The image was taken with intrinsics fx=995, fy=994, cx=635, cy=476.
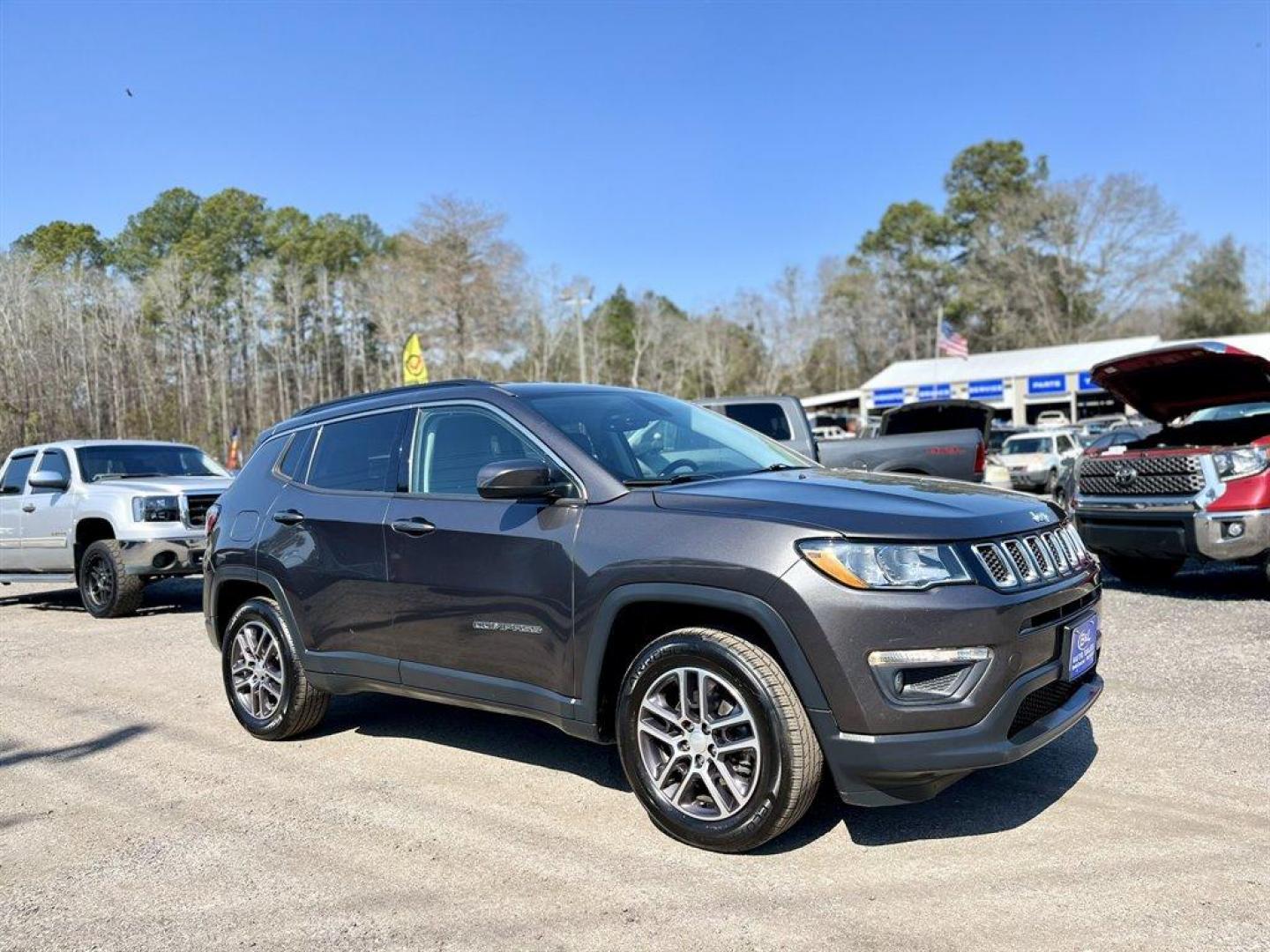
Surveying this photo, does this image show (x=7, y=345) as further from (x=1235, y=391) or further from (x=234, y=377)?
(x=1235, y=391)

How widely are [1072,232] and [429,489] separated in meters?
71.1

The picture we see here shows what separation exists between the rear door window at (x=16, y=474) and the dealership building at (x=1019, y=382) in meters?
37.8

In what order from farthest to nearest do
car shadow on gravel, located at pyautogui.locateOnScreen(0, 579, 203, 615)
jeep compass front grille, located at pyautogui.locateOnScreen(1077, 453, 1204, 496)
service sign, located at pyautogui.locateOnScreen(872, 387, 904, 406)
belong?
1. service sign, located at pyautogui.locateOnScreen(872, 387, 904, 406)
2. car shadow on gravel, located at pyautogui.locateOnScreen(0, 579, 203, 615)
3. jeep compass front grille, located at pyautogui.locateOnScreen(1077, 453, 1204, 496)

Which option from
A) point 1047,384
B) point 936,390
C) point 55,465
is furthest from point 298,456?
point 936,390

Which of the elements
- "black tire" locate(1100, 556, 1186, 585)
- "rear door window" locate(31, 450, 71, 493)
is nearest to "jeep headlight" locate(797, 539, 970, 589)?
"black tire" locate(1100, 556, 1186, 585)

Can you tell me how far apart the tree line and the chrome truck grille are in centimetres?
4741

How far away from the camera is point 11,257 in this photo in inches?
1796

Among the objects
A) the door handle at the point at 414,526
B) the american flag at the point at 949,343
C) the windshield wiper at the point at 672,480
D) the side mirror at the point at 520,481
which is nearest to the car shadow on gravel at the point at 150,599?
the door handle at the point at 414,526

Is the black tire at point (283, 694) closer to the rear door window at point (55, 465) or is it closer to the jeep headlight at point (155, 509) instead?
the jeep headlight at point (155, 509)

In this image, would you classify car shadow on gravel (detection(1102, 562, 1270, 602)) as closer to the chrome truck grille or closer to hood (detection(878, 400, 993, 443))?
hood (detection(878, 400, 993, 443))

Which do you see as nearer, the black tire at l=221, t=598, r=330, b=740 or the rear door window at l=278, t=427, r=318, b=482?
the black tire at l=221, t=598, r=330, b=740

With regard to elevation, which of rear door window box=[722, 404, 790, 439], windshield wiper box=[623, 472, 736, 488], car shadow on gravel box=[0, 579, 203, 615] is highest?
rear door window box=[722, 404, 790, 439]

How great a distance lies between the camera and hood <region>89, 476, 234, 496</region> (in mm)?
9758

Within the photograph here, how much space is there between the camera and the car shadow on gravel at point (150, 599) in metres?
10.7
